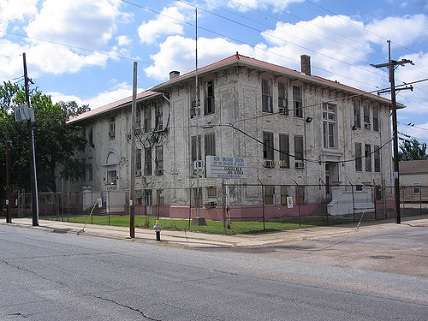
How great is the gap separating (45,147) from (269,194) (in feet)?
78.0

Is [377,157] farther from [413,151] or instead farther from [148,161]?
[413,151]

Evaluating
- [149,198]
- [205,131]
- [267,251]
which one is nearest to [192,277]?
[267,251]

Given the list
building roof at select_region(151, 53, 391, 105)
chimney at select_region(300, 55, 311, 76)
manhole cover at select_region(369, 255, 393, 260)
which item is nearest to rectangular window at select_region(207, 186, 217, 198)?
building roof at select_region(151, 53, 391, 105)

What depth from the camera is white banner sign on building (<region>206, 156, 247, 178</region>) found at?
79.1 feet

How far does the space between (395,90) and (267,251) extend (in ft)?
58.9

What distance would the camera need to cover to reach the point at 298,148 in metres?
36.5

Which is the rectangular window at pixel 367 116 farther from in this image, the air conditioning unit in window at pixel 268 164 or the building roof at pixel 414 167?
the building roof at pixel 414 167

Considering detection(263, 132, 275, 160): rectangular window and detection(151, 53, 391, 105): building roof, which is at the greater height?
detection(151, 53, 391, 105): building roof

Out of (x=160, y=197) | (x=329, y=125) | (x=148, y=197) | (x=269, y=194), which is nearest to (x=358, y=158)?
(x=329, y=125)

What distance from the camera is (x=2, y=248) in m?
17.0

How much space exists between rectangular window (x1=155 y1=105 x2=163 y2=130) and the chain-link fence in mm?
4957

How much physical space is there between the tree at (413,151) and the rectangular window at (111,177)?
2891 inches

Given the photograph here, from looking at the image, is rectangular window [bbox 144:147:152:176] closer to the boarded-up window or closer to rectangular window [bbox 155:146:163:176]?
rectangular window [bbox 155:146:163:176]

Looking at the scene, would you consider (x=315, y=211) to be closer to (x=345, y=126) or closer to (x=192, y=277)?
(x=345, y=126)
